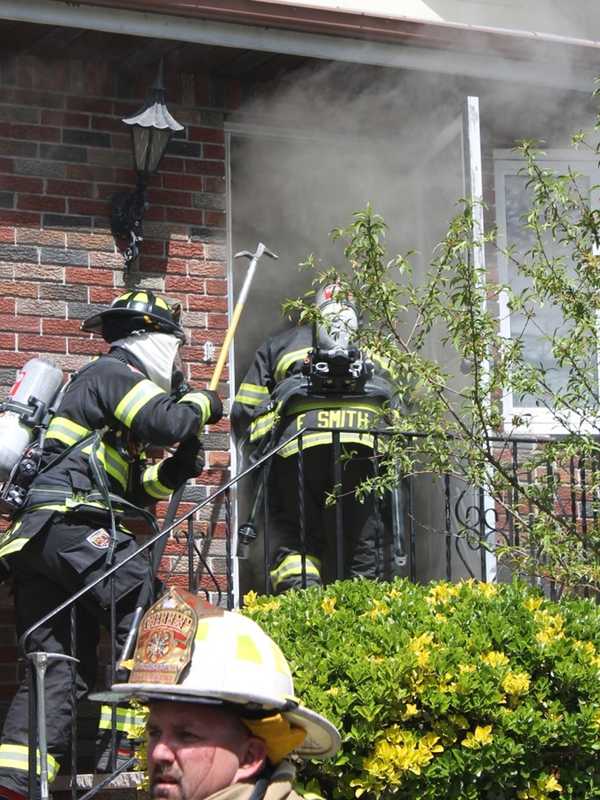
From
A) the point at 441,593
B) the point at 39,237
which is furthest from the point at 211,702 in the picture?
the point at 39,237

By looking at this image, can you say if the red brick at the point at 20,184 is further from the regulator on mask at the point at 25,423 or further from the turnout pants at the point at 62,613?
the turnout pants at the point at 62,613

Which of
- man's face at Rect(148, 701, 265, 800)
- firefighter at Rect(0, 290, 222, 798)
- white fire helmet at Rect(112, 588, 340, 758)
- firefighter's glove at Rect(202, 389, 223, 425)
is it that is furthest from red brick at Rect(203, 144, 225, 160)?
man's face at Rect(148, 701, 265, 800)

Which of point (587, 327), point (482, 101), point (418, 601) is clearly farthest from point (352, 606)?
point (482, 101)

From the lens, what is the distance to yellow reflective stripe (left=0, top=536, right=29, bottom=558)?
264 inches

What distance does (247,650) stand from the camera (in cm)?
354

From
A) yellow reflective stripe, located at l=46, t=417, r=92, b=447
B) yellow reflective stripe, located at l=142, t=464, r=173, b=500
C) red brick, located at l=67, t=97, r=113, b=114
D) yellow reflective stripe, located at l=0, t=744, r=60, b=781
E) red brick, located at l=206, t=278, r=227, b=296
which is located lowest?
yellow reflective stripe, located at l=0, t=744, r=60, b=781

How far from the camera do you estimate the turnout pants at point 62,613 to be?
6.50m

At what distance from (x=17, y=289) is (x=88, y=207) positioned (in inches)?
23.3

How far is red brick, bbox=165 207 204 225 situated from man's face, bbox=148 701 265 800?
513cm

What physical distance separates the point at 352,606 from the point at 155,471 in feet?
6.00

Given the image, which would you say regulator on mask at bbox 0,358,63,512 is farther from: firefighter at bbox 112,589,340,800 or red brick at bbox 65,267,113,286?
firefighter at bbox 112,589,340,800

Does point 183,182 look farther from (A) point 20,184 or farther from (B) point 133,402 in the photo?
(B) point 133,402

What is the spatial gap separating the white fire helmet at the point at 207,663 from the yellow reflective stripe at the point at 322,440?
4181 millimetres

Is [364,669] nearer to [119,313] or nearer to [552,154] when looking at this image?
[119,313]
